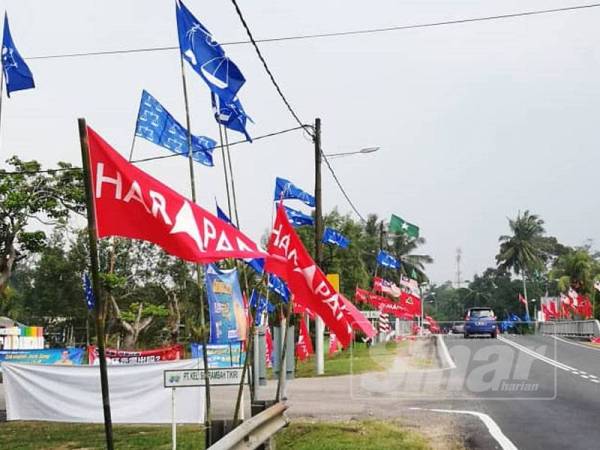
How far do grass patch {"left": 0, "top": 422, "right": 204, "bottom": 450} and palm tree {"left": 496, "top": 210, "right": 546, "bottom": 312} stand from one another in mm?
95539

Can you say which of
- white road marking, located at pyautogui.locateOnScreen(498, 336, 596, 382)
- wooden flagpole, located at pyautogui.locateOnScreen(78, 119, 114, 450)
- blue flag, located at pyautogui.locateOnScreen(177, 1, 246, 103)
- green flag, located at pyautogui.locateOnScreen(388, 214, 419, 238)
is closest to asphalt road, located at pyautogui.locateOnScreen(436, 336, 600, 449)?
white road marking, located at pyautogui.locateOnScreen(498, 336, 596, 382)

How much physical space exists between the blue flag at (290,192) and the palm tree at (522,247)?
84.3 m

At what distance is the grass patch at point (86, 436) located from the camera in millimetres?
11555

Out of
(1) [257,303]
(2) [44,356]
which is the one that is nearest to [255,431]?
(1) [257,303]

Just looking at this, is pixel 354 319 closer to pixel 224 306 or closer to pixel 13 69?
pixel 224 306

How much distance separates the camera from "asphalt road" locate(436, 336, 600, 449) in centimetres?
1134

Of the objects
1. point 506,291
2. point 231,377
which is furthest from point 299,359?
point 506,291

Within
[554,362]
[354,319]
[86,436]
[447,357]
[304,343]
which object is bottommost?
[86,436]

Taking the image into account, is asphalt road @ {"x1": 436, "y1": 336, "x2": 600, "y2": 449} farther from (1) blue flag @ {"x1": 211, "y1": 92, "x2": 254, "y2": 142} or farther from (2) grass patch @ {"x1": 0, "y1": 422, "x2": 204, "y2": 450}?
(1) blue flag @ {"x1": 211, "y1": 92, "x2": 254, "y2": 142}

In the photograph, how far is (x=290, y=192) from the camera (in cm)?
2309

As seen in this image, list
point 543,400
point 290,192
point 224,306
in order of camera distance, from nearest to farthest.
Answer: point 224,306
point 543,400
point 290,192

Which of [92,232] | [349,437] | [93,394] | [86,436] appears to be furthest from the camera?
[93,394]

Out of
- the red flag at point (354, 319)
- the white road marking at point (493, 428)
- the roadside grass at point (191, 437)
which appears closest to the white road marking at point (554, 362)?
the white road marking at point (493, 428)

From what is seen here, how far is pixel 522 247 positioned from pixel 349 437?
96599 mm
